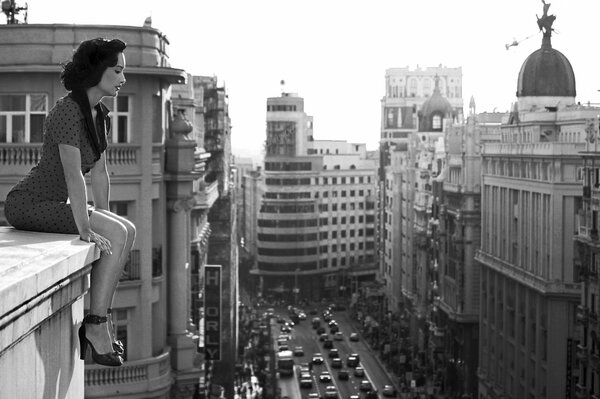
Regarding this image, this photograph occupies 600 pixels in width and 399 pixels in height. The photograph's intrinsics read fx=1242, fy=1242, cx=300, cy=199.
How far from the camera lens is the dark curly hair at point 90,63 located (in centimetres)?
904

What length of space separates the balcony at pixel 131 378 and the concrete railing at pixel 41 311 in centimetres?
1725

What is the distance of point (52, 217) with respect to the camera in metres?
8.86

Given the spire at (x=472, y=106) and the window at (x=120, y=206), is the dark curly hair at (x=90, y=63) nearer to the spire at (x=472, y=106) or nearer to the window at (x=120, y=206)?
the window at (x=120, y=206)

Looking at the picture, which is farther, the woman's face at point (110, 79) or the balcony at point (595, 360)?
the balcony at point (595, 360)

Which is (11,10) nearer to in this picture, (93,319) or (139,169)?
(139,169)

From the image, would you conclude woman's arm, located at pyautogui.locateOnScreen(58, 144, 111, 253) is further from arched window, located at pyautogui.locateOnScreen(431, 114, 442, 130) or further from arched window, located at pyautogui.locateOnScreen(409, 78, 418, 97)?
arched window, located at pyautogui.locateOnScreen(409, 78, 418, 97)

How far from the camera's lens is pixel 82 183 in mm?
8719

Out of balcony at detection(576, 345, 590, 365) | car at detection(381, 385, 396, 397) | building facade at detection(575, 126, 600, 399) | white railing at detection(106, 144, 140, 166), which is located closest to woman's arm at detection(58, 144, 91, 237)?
white railing at detection(106, 144, 140, 166)

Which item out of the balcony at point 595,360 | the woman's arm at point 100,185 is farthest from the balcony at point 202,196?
the woman's arm at point 100,185

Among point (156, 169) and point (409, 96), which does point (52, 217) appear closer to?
point (156, 169)

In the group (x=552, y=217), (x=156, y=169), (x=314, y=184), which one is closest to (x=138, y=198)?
(x=156, y=169)

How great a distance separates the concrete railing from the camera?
630 cm

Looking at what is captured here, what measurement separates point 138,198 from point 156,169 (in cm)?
88

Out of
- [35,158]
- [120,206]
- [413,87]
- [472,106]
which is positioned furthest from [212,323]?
[413,87]
